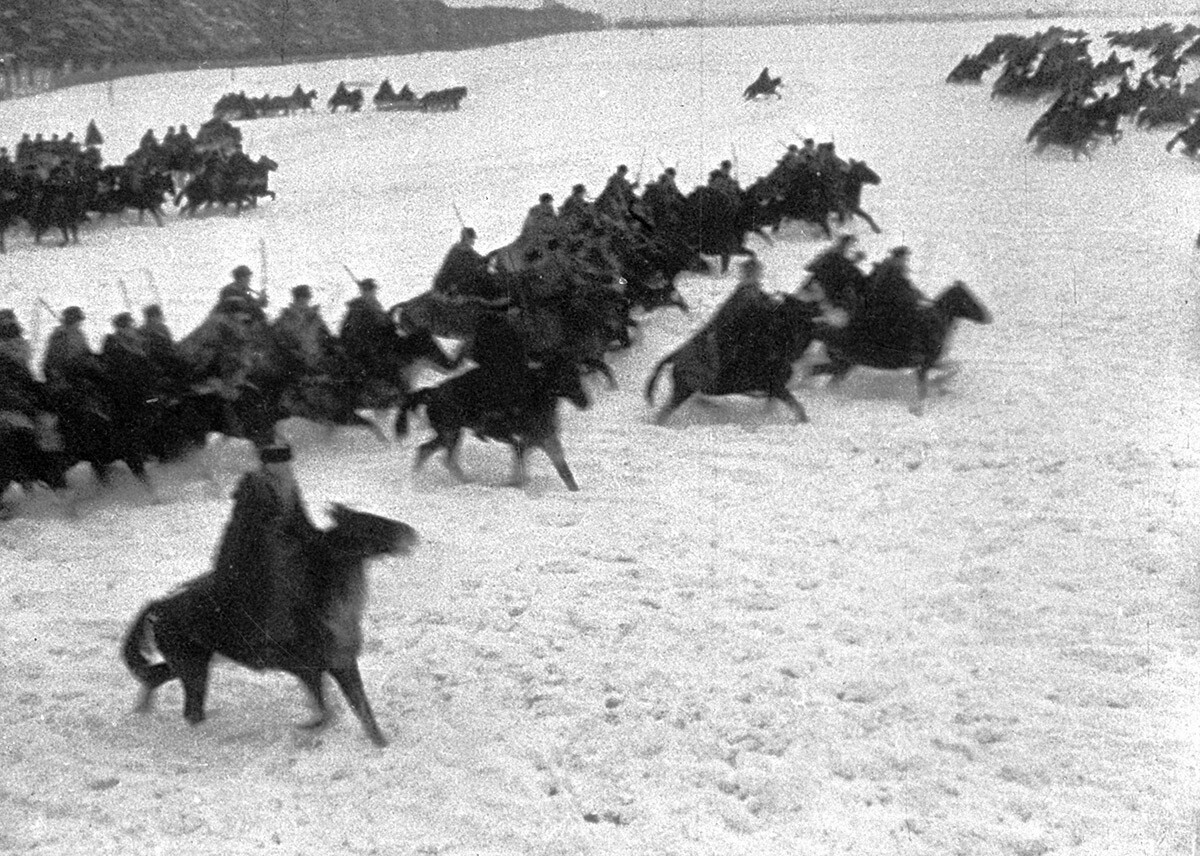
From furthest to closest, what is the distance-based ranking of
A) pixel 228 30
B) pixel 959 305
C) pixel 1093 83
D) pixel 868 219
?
pixel 228 30, pixel 1093 83, pixel 868 219, pixel 959 305

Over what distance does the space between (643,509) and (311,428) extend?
319cm

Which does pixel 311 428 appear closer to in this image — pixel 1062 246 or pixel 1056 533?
pixel 1056 533

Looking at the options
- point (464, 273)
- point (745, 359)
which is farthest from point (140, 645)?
point (464, 273)

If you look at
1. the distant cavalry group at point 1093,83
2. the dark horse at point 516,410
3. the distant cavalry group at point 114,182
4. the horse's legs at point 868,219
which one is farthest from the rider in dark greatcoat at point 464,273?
the distant cavalry group at point 1093,83

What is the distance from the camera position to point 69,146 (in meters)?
23.9

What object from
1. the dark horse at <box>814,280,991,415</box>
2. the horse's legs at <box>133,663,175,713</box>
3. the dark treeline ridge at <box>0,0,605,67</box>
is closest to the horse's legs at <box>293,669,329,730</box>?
the horse's legs at <box>133,663,175,713</box>

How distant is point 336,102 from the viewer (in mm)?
40062

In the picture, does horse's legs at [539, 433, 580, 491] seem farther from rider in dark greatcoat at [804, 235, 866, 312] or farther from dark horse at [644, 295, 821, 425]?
rider in dark greatcoat at [804, 235, 866, 312]

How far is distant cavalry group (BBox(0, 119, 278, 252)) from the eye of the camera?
18.9 meters

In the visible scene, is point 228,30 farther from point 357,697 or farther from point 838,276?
point 357,697

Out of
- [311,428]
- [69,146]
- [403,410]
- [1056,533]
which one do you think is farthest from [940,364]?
[69,146]

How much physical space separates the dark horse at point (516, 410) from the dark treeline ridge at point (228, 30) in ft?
131

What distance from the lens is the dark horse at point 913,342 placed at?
10.2 meters

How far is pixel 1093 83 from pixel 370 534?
2832cm
